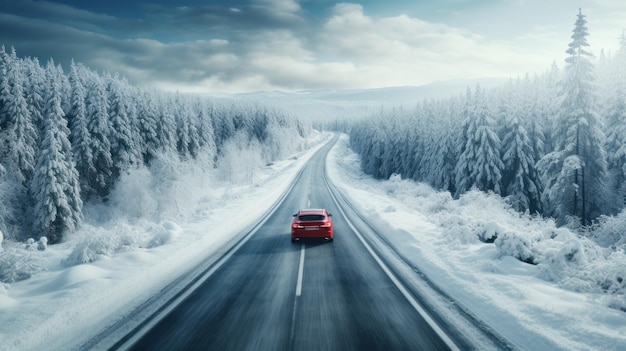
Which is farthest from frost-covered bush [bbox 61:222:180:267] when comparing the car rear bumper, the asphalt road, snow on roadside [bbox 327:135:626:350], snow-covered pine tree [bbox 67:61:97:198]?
snow-covered pine tree [bbox 67:61:97:198]

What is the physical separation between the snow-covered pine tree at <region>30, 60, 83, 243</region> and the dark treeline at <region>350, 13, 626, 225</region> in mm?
40430

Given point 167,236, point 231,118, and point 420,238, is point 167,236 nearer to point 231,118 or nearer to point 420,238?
point 420,238

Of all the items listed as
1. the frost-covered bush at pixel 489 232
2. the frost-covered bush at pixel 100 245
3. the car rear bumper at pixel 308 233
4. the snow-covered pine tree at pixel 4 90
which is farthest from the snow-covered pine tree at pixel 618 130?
the snow-covered pine tree at pixel 4 90

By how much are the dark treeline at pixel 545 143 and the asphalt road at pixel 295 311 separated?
2301 cm

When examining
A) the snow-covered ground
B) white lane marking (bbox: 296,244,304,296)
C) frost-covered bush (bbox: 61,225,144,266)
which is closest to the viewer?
the snow-covered ground

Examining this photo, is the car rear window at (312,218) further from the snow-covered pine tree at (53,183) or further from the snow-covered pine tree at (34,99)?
the snow-covered pine tree at (34,99)

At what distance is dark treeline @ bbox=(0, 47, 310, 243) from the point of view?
107ft

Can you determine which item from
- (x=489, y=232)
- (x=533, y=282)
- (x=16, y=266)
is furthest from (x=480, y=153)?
(x=16, y=266)

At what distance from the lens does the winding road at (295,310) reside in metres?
6.52

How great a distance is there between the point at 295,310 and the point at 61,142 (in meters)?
35.9

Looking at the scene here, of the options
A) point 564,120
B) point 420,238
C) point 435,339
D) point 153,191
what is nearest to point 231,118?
point 153,191

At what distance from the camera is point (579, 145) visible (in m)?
27.0

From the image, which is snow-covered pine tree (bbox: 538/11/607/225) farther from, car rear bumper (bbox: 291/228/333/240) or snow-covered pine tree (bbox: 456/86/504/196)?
car rear bumper (bbox: 291/228/333/240)

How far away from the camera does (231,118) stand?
10462 centimetres
